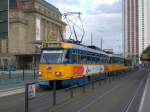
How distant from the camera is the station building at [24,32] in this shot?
109 metres

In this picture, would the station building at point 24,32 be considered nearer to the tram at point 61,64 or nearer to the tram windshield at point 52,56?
the tram at point 61,64

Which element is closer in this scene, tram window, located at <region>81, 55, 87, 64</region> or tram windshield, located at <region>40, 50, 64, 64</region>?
tram windshield, located at <region>40, 50, 64, 64</region>

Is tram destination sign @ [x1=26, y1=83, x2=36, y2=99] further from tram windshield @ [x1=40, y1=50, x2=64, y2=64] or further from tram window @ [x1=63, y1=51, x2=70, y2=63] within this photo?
tram window @ [x1=63, y1=51, x2=70, y2=63]

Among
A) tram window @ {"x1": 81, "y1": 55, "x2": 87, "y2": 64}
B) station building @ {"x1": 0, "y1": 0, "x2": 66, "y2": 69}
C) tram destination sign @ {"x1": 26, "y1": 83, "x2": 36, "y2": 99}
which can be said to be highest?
station building @ {"x1": 0, "y1": 0, "x2": 66, "y2": 69}

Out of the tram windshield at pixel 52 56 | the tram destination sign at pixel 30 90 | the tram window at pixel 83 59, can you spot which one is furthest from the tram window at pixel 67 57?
the tram destination sign at pixel 30 90

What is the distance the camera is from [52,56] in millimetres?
23703

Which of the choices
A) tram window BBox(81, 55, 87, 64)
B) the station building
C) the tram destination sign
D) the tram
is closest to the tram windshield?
the tram

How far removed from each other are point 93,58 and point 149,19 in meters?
112

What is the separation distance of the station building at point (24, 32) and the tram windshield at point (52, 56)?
269 feet

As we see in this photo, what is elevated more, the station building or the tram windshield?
the station building

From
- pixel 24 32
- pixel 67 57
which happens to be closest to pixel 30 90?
pixel 67 57

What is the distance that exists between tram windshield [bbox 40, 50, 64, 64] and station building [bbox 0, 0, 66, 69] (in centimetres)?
8187

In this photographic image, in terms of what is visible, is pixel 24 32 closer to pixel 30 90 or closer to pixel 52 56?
pixel 52 56

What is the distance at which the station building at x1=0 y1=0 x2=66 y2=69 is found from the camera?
10891 centimetres
